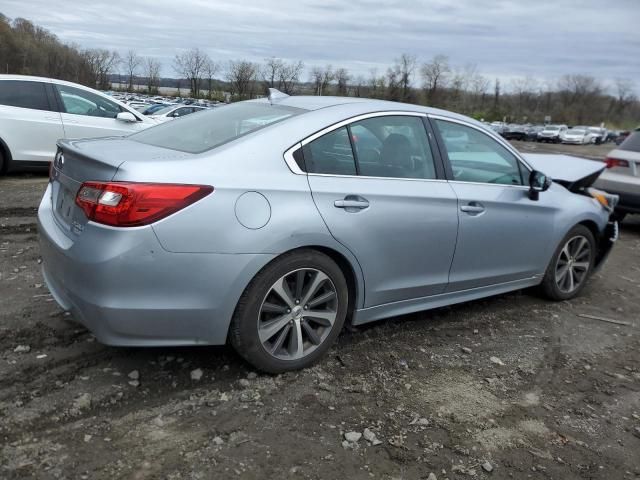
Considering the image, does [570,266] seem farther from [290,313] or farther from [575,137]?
[575,137]

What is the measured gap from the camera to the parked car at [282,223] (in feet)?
9.20

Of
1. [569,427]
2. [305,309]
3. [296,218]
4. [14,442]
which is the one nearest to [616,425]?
[569,427]

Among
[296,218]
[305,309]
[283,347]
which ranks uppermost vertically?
[296,218]

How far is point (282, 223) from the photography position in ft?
9.95

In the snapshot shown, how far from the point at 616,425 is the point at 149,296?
260cm

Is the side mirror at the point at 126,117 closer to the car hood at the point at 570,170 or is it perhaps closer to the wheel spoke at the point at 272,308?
the car hood at the point at 570,170

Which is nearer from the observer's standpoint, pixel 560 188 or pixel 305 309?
pixel 305 309

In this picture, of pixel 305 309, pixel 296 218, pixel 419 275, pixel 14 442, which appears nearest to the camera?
pixel 14 442

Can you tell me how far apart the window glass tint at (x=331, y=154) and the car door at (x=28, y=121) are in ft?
22.6

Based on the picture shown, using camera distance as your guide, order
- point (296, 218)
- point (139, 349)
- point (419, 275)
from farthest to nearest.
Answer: point (419, 275), point (139, 349), point (296, 218)

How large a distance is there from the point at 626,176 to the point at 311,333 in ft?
22.4

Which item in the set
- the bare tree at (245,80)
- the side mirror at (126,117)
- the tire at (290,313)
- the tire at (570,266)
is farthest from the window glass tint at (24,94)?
the bare tree at (245,80)

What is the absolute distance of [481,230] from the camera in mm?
4074

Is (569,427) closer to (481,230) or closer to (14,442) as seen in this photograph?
(481,230)
